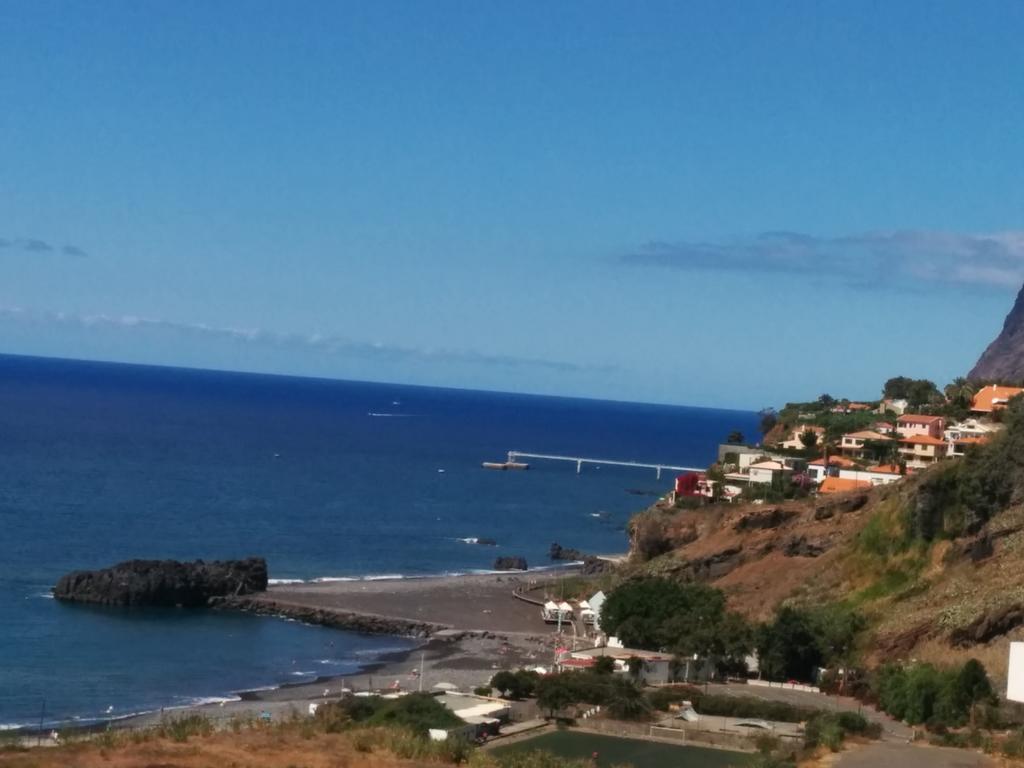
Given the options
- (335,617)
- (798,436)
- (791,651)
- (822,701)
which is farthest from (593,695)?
(798,436)

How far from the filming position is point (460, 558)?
8562 cm

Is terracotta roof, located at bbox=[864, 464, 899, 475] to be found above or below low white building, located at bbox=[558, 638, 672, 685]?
above

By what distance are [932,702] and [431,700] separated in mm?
14201

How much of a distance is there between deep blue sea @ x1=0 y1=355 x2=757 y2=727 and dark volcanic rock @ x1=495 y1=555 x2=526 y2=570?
59.8 inches

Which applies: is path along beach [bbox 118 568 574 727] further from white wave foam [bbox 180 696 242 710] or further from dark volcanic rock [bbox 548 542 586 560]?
dark volcanic rock [bbox 548 542 586 560]

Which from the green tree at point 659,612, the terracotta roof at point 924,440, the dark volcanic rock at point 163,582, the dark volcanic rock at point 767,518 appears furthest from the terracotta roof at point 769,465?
the dark volcanic rock at point 163,582

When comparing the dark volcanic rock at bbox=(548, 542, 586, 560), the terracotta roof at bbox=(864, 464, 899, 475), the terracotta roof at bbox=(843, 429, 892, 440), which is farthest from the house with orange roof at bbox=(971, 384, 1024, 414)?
the dark volcanic rock at bbox=(548, 542, 586, 560)

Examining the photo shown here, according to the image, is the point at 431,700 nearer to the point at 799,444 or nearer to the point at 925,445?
the point at 925,445

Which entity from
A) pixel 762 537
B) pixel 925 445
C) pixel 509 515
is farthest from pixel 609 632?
pixel 509 515

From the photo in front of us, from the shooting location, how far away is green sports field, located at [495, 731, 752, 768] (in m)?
32.8

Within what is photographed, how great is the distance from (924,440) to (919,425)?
23.4 feet

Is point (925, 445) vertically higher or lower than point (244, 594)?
higher

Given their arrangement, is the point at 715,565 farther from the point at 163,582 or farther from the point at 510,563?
the point at 163,582

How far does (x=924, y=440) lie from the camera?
260ft
